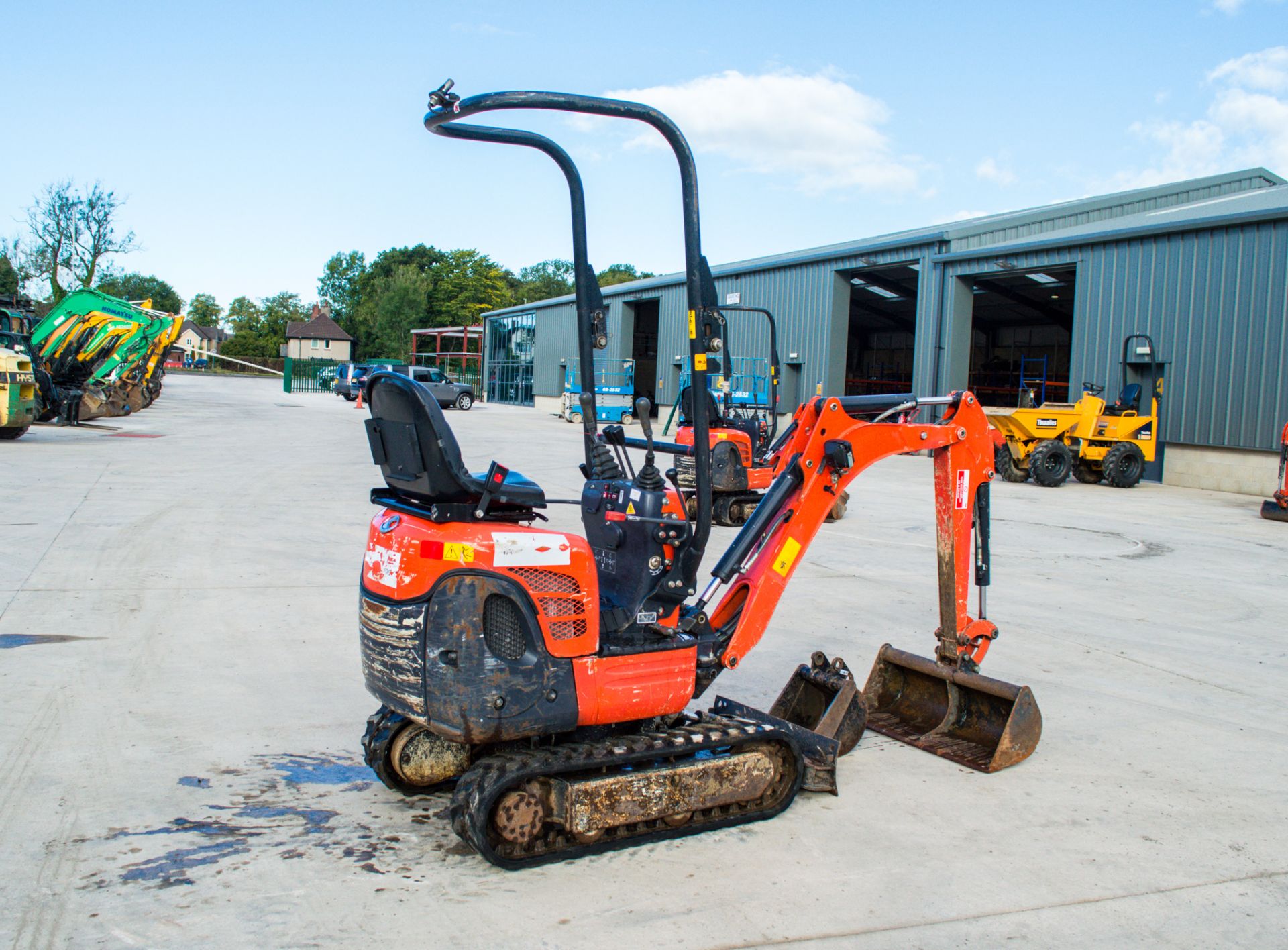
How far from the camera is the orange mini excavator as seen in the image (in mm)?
3447

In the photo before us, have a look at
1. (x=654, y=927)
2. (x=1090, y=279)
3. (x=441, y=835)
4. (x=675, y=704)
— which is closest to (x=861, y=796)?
(x=675, y=704)

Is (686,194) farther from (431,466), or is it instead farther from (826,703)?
(826,703)

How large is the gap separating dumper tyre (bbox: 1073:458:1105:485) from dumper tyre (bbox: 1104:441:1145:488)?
17.9 inches

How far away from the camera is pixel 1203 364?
1884 cm

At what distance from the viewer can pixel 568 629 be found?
3.59 m

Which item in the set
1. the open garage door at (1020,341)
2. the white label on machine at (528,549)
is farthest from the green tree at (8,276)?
the white label on machine at (528,549)

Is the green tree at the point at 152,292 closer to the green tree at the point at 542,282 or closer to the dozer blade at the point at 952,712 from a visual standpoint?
the green tree at the point at 542,282

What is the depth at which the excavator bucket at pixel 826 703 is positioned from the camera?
4.62 meters

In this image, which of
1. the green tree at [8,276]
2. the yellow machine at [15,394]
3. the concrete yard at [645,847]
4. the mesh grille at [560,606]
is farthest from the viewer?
the green tree at [8,276]

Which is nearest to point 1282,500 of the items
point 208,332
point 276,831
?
point 276,831

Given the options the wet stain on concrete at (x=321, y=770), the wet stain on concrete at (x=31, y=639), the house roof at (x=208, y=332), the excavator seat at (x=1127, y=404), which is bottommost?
the wet stain on concrete at (x=321, y=770)

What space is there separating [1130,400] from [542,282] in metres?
92.4

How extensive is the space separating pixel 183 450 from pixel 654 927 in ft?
53.9

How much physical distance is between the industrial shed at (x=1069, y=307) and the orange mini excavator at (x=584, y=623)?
644 inches
